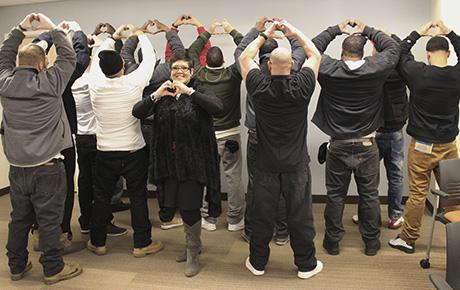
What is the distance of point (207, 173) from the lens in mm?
2904

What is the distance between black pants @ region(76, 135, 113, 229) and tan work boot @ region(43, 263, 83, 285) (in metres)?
0.64

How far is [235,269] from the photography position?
10.1ft

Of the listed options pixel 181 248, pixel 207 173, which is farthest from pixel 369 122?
pixel 181 248

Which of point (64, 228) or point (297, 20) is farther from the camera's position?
point (297, 20)

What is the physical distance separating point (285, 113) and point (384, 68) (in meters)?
0.92

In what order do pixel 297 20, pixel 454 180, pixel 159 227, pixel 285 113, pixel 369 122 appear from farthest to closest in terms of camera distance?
pixel 297 20 → pixel 159 227 → pixel 369 122 → pixel 454 180 → pixel 285 113

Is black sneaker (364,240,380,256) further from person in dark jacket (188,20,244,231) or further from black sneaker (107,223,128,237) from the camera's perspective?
black sneaker (107,223,128,237)

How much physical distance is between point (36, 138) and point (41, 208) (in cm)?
49

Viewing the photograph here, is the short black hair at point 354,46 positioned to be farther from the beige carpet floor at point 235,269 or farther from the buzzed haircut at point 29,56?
the buzzed haircut at point 29,56

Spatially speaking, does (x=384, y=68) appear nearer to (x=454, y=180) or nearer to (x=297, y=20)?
(x=454, y=180)

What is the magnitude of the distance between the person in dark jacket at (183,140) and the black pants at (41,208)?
0.69 m

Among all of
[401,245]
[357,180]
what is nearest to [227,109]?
[357,180]

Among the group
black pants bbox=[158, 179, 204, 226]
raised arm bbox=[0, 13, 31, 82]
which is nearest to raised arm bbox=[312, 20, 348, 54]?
black pants bbox=[158, 179, 204, 226]

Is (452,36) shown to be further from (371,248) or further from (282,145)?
(371,248)
